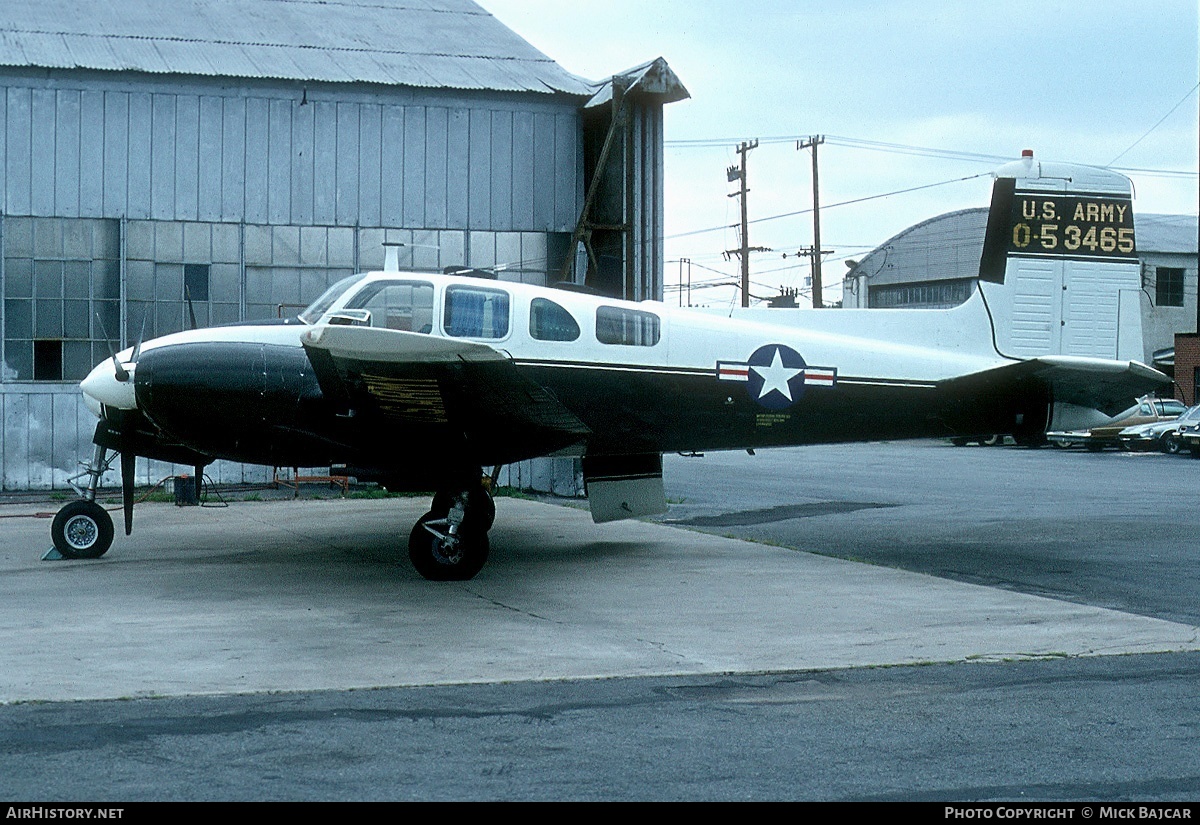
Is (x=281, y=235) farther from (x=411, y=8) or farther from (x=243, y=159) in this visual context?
(x=411, y=8)

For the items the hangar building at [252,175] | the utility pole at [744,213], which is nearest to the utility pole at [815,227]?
the utility pole at [744,213]

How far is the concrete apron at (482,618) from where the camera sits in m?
7.71

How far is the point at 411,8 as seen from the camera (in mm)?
23844

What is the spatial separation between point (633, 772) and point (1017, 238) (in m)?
9.55

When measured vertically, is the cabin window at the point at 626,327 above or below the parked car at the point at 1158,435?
above

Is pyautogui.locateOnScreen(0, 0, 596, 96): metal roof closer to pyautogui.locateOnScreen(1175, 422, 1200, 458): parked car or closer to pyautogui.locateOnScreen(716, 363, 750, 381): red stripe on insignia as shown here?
pyautogui.locateOnScreen(716, 363, 750, 381): red stripe on insignia

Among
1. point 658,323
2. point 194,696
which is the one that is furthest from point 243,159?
point 194,696

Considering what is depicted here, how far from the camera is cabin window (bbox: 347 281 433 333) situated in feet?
37.4

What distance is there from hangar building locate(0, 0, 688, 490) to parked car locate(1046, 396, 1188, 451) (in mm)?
21425

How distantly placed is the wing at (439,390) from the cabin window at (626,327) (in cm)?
98

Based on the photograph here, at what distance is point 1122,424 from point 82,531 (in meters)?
34.8

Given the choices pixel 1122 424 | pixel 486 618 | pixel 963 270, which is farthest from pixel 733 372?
pixel 963 270

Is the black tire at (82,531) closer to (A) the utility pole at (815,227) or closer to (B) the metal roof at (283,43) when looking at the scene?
(B) the metal roof at (283,43)

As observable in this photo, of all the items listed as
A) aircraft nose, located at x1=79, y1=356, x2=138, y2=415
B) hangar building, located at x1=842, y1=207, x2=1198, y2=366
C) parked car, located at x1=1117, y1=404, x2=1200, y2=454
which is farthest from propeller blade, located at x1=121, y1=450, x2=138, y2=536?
hangar building, located at x1=842, y1=207, x2=1198, y2=366
